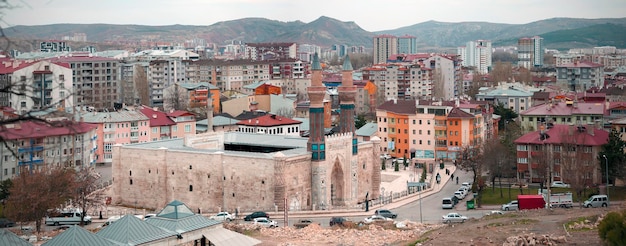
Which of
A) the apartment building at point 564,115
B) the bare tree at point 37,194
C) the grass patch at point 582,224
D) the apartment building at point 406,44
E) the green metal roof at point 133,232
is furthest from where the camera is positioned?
the apartment building at point 406,44

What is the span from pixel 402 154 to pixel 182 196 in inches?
753

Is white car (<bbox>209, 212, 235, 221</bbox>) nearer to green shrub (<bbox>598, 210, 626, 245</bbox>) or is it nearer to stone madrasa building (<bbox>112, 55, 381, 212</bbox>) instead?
stone madrasa building (<bbox>112, 55, 381, 212</bbox>)

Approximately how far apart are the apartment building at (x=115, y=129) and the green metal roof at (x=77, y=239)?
88.5 feet

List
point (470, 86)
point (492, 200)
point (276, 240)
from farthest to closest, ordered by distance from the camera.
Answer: point (470, 86)
point (492, 200)
point (276, 240)

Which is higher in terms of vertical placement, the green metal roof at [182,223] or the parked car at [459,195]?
the green metal roof at [182,223]

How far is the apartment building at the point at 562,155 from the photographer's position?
34.8 metres

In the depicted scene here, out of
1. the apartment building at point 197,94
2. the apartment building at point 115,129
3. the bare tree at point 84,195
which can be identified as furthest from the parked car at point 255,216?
the apartment building at point 197,94

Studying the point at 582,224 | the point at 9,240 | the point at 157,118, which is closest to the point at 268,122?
the point at 157,118

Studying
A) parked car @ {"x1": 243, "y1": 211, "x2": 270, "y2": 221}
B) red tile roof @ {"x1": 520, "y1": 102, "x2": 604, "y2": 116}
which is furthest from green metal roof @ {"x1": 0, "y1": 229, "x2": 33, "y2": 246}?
red tile roof @ {"x1": 520, "y1": 102, "x2": 604, "y2": 116}

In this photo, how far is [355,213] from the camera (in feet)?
103

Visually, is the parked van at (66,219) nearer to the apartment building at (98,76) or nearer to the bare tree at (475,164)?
the bare tree at (475,164)

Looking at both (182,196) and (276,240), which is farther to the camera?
(182,196)

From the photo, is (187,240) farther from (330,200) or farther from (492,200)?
(492,200)

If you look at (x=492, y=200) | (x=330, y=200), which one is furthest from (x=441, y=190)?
(x=330, y=200)
